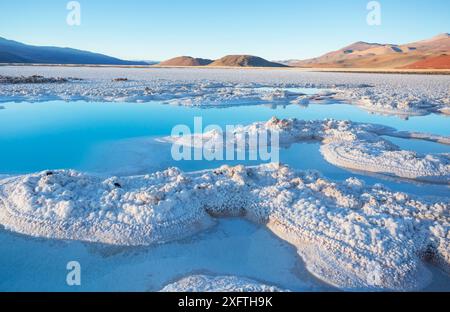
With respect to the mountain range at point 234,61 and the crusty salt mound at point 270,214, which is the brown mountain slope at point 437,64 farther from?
the crusty salt mound at point 270,214

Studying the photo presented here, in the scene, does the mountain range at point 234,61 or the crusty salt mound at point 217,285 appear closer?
the crusty salt mound at point 217,285

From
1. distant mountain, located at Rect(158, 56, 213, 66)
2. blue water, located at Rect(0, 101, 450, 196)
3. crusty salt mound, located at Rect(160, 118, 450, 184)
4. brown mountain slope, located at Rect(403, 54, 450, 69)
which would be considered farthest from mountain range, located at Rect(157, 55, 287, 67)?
crusty salt mound, located at Rect(160, 118, 450, 184)

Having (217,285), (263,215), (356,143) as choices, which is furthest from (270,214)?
(356,143)

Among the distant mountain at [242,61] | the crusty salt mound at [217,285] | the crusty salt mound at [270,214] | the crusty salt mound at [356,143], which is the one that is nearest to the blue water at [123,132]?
the crusty salt mound at [356,143]

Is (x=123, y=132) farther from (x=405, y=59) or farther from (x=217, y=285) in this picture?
(x=405, y=59)

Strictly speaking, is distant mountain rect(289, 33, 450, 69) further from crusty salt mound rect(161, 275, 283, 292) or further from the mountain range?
crusty salt mound rect(161, 275, 283, 292)
